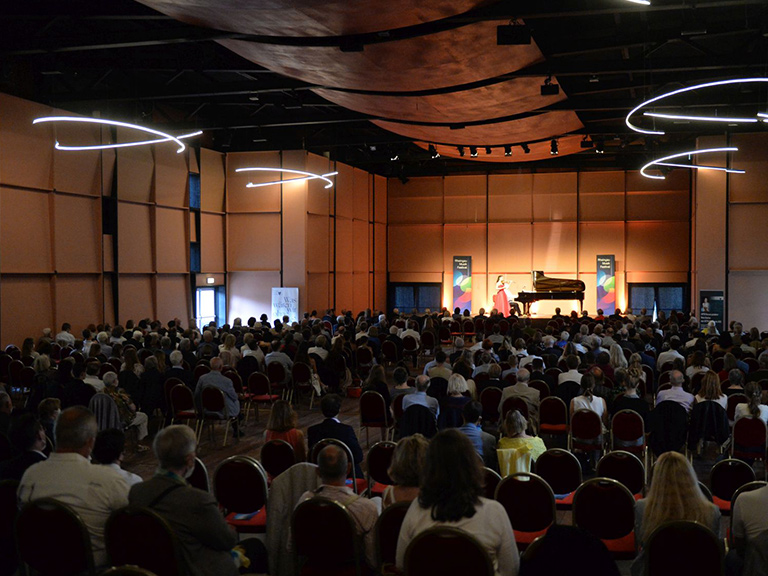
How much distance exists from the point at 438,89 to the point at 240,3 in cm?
567

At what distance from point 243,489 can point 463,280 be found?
24.3 metres

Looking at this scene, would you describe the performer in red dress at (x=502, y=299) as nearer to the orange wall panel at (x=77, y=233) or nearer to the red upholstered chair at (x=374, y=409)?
the orange wall panel at (x=77, y=233)

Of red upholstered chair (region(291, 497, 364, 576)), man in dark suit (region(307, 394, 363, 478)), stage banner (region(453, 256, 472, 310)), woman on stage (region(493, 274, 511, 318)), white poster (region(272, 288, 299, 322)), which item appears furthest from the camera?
stage banner (region(453, 256, 472, 310))

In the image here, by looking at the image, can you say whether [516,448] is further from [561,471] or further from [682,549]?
[682,549]

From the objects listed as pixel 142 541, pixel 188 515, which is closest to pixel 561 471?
pixel 188 515

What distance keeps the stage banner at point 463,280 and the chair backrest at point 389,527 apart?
25.2 meters

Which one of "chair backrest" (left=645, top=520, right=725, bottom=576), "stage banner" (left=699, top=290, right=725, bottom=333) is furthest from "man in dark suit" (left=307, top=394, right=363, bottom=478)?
"stage banner" (left=699, top=290, right=725, bottom=333)

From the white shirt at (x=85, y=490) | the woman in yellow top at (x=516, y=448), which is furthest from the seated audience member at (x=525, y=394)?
the white shirt at (x=85, y=490)

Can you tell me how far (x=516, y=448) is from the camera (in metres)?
5.72

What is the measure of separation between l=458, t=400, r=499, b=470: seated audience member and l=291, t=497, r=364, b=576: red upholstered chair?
2.34m

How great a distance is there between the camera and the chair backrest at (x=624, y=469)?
523 cm

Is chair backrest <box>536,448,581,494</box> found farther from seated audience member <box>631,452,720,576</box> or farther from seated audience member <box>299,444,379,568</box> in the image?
seated audience member <box>299,444,379,568</box>

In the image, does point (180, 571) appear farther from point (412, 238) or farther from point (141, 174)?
point (412, 238)

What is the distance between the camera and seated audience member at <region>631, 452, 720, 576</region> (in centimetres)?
346
